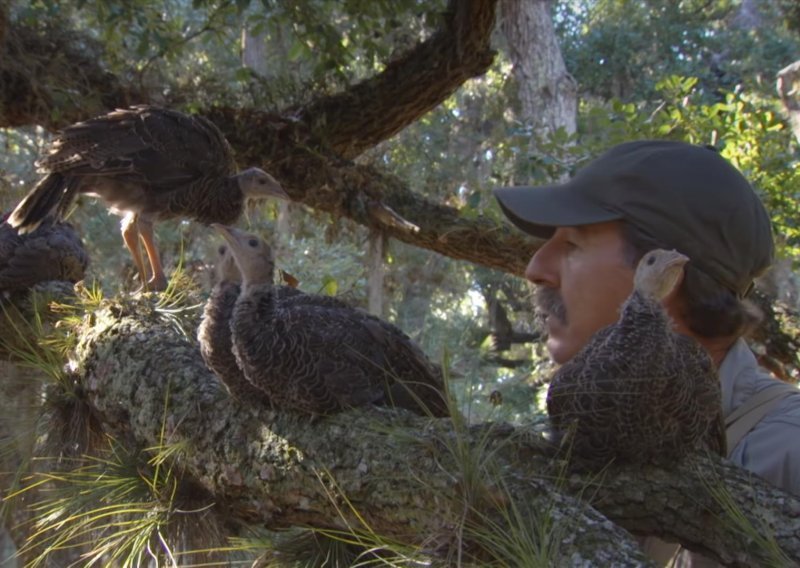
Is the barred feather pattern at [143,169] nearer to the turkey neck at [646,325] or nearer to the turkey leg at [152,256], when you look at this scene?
the turkey leg at [152,256]

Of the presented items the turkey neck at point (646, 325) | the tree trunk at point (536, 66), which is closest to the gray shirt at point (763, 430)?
the turkey neck at point (646, 325)

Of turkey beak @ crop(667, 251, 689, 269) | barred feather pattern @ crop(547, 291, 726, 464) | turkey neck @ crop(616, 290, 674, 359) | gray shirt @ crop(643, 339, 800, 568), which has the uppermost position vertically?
turkey beak @ crop(667, 251, 689, 269)

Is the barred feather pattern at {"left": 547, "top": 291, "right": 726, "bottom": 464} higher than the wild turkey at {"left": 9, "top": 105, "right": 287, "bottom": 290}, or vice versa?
the wild turkey at {"left": 9, "top": 105, "right": 287, "bottom": 290}

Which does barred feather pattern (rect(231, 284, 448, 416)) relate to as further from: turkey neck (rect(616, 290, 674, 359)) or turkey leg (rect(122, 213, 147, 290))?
turkey leg (rect(122, 213, 147, 290))

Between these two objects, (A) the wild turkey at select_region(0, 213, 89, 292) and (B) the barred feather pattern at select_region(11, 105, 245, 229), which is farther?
(B) the barred feather pattern at select_region(11, 105, 245, 229)

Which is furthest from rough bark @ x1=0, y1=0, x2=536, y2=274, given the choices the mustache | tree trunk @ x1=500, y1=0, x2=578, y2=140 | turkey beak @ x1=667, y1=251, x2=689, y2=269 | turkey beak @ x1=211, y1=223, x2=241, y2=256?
tree trunk @ x1=500, y1=0, x2=578, y2=140

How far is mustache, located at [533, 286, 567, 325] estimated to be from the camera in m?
1.96

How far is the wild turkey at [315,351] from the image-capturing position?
69.6 inches

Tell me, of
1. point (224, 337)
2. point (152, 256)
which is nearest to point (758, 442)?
point (224, 337)

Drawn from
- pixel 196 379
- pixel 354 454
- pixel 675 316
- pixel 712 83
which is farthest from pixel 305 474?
pixel 712 83

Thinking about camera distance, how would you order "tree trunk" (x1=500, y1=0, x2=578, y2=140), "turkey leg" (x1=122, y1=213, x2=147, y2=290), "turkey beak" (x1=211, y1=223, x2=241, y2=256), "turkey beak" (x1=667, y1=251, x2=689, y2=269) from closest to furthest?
"turkey beak" (x1=667, y1=251, x2=689, y2=269), "turkey beak" (x1=211, y1=223, x2=241, y2=256), "turkey leg" (x1=122, y1=213, x2=147, y2=290), "tree trunk" (x1=500, y1=0, x2=578, y2=140)

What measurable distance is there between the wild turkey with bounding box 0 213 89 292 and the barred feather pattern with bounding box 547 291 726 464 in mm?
2648

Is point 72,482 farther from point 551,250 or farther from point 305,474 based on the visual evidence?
point 551,250

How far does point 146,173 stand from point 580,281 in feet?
8.98
